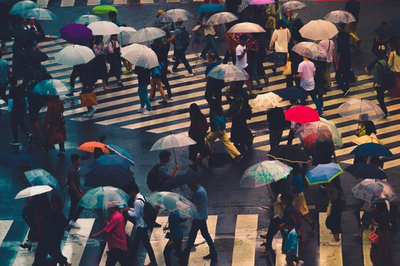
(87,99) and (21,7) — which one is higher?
(21,7)

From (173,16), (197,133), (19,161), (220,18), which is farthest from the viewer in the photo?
(220,18)

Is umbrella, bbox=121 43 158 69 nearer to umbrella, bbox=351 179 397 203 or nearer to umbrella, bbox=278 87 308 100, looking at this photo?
umbrella, bbox=278 87 308 100

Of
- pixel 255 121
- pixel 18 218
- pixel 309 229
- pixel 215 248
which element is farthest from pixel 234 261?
pixel 255 121

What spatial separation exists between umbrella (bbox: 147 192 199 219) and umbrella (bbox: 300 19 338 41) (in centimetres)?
954

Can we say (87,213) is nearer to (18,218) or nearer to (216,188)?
(18,218)

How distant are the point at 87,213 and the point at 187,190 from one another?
2308 mm

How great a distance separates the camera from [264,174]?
17.0m

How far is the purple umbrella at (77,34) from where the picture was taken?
2466 cm

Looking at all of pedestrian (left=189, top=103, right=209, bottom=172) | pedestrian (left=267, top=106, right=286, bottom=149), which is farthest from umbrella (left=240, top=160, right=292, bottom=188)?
pedestrian (left=189, top=103, right=209, bottom=172)

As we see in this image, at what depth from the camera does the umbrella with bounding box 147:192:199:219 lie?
15648 millimetres

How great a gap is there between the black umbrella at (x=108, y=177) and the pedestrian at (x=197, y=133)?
10.6 ft

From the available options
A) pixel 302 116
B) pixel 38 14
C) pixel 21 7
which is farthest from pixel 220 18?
pixel 302 116

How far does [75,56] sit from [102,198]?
7.85 meters

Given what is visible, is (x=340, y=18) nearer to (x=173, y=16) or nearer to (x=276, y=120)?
(x=173, y=16)
